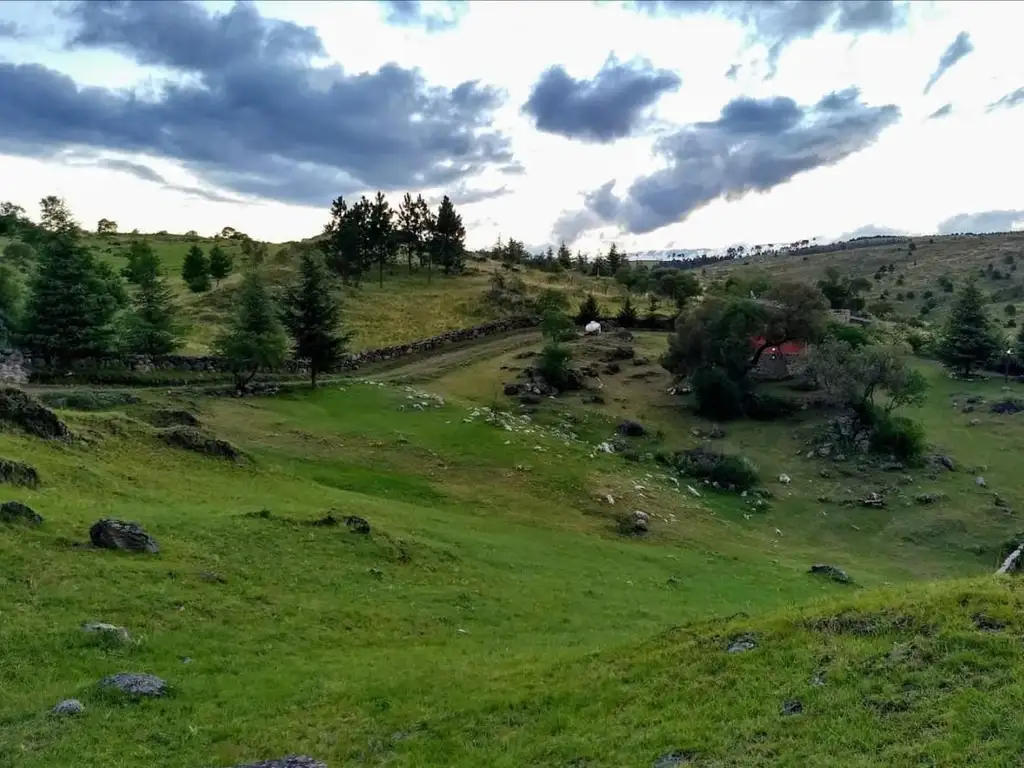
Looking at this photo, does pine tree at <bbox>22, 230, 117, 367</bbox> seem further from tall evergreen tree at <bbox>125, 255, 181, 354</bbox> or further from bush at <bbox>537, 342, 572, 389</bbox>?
bush at <bbox>537, 342, 572, 389</bbox>

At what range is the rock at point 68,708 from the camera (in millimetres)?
14787

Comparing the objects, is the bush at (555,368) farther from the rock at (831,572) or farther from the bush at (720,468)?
the rock at (831,572)

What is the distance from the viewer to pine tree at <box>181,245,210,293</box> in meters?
94.5

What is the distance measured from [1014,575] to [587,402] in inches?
1839

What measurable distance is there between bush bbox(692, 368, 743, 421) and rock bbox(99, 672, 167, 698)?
54.6 metres

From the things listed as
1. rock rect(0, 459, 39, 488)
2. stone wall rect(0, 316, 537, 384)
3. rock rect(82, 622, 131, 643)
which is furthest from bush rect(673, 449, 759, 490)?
rock rect(82, 622, 131, 643)

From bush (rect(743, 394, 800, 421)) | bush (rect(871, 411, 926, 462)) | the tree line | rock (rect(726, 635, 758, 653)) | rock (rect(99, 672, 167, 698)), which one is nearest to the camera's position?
rock (rect(726, 635, 758, 653))

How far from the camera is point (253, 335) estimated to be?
172 ft

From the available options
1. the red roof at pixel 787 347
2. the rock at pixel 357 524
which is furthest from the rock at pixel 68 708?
the red roof at pixel 787 347

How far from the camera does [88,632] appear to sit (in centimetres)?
1781

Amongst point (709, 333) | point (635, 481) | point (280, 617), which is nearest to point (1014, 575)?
point (280, 617)

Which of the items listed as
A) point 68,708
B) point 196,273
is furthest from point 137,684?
point 196,273

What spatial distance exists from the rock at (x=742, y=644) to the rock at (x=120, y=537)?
16.8 m

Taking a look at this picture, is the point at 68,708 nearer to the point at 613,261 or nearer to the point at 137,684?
the point at 137,684
